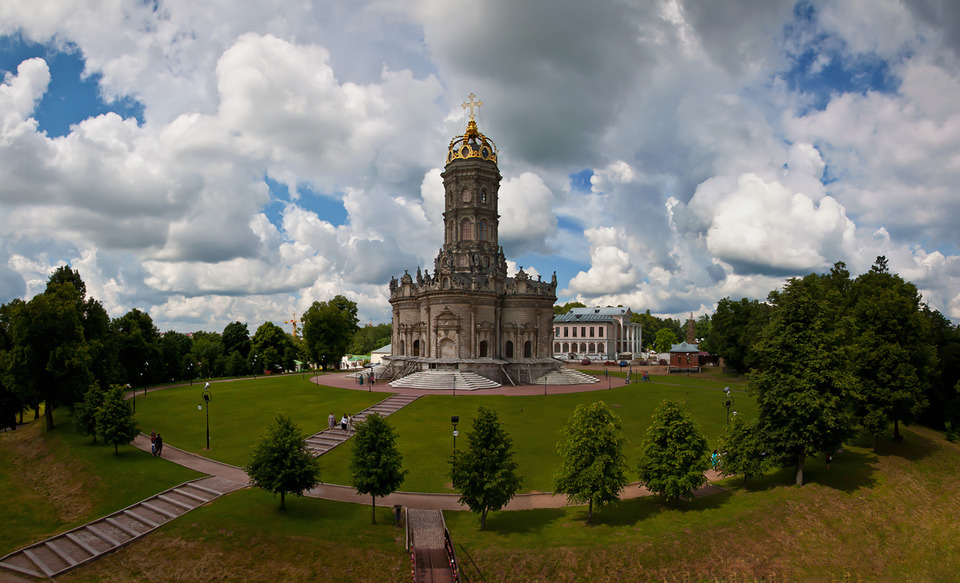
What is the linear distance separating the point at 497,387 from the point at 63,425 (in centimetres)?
3513

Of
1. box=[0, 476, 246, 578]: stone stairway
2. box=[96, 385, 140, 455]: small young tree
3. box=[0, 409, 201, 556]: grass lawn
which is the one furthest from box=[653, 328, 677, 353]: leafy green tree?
box=[96, 385, 140, 455]: small young tree

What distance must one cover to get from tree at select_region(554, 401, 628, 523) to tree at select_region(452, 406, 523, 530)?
226 cm

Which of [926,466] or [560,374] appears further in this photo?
[560,374]

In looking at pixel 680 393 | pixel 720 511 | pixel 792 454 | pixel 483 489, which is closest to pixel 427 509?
pixel 483 489

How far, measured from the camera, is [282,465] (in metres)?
20.1

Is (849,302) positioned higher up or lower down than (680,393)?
higher up

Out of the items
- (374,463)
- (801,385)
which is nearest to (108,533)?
(374,463)

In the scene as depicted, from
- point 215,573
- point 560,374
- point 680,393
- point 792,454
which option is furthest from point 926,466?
point 215,573

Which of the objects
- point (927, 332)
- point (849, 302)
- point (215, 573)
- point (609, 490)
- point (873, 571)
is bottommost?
point (873, 571)

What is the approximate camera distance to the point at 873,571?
1966cm

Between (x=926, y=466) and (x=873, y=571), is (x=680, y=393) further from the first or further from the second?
(x=873, y=571)

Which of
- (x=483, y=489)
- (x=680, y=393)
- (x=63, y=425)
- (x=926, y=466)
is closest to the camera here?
(x=483, y=489)

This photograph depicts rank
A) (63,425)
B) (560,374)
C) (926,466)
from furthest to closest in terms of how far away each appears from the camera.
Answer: (560,374) → (63,425) → (926,466)

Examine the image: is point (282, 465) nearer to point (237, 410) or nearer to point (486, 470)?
point (486, 470)
